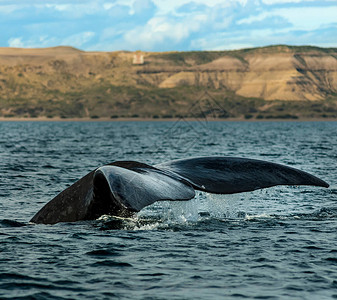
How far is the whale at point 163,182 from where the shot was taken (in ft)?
25.2

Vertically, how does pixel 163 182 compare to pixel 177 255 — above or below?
above

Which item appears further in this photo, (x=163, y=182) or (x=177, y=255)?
(x=177, y=255)

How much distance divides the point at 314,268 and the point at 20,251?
15.7 ft

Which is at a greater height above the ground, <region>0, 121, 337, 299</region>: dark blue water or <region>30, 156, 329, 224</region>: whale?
<region>30, 156, 329, 224</region>: whale

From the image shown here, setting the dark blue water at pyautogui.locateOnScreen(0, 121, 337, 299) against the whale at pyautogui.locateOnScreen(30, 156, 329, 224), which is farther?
the dark blue water at pyautogui.locateOnScreen(0, 121, 337, 299)

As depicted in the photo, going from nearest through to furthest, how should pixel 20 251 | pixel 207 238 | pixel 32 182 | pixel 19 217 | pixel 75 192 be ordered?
pixel 75 192 < pixel 20 251 < pixel 207 238 < pixel 19 217 < pixel 32 182

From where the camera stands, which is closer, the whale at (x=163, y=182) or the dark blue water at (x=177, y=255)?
the whale at (x=163, y=182)

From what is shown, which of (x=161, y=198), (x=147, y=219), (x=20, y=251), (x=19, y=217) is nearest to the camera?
(x=161, y=198)

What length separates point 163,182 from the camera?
26.6 ft

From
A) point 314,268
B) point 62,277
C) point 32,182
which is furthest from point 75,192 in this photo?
point 32,182

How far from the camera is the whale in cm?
768

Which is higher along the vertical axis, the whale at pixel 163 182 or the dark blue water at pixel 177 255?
the whale at pixel 163 182

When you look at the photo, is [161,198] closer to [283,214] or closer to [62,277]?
[62,277]

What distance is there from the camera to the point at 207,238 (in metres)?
11.0
